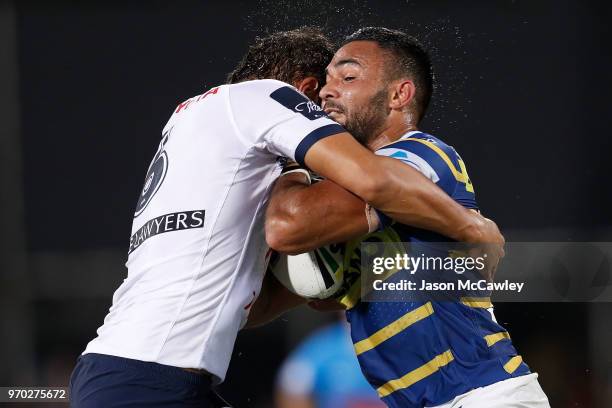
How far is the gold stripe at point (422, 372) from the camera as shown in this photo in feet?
9.68

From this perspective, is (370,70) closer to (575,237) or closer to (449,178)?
(449,178)

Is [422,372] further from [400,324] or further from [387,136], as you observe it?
[387,136]

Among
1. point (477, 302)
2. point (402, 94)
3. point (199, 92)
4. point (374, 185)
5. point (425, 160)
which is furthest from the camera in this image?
point (199, 92)

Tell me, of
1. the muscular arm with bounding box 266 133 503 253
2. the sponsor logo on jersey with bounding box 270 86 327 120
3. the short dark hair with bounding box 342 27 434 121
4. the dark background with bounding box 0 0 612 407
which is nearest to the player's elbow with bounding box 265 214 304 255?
A: the muscular arm with bounding box 266 133 503 253

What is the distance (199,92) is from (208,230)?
338 centimetres

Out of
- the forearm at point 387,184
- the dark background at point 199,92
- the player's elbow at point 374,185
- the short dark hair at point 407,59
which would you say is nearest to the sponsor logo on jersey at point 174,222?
the forearm at point 387,184

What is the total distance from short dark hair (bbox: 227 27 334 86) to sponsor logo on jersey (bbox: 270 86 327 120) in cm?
60

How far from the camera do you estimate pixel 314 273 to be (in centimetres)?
296

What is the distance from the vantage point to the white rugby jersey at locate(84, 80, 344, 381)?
2.61 metres

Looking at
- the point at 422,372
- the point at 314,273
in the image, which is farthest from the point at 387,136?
the point at 422,372

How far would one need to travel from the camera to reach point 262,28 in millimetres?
5750

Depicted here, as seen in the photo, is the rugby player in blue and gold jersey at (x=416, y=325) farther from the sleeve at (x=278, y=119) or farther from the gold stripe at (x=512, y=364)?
the sleeve at (x=278, y=119)

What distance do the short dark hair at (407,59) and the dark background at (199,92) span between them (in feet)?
5.56

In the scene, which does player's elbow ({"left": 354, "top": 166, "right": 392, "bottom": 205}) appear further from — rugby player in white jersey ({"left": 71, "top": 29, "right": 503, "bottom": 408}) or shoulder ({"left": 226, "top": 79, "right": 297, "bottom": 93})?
shoulder ({"left": 226, "top": 79, "right": 297, "bottom": 93})
